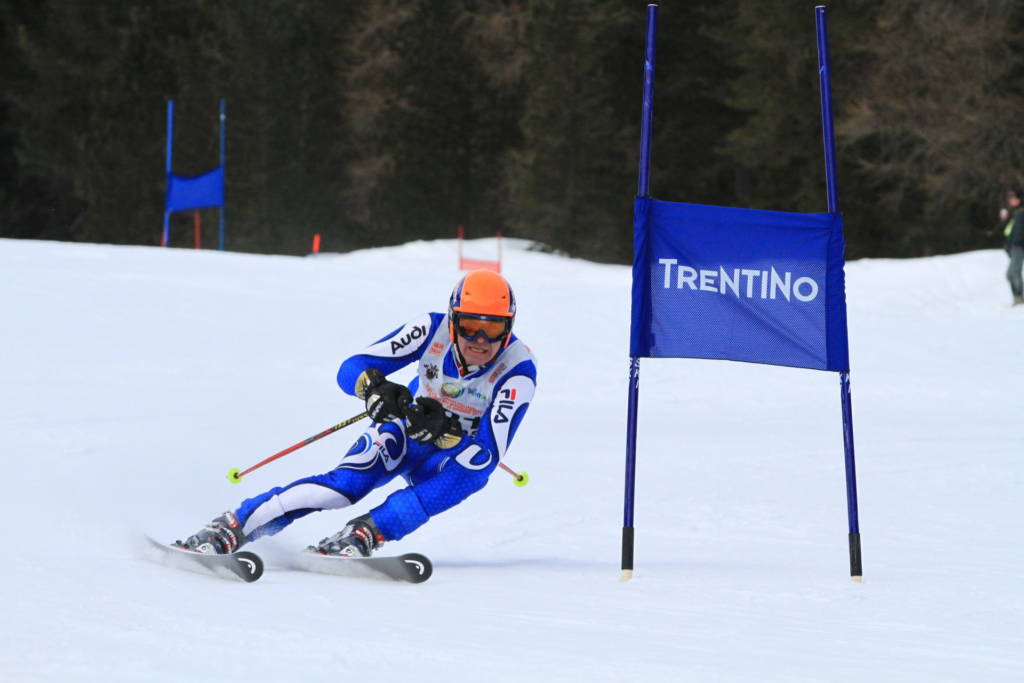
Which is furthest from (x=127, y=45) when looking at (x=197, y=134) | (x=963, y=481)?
(x=963, y=481)

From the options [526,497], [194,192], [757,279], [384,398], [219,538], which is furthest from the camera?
[194,192]

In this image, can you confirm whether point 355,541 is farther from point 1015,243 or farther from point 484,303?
point 1015,243

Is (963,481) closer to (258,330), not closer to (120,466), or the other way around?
(120,466)

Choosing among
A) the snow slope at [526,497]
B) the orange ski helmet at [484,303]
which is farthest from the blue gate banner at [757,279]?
the snow slope at [526,497]

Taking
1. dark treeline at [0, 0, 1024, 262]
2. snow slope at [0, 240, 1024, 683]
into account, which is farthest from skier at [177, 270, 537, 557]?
dark treeline at [0, 0, 1024, 262]

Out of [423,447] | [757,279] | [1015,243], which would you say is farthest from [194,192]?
[757,279]

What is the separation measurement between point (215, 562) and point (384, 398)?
3.36 feet

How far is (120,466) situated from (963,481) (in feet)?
16.9

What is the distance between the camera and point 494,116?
41500mm

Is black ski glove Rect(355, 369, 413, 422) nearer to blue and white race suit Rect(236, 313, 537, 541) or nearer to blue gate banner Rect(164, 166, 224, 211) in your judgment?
blue and white race suit Rect(236, 313, 537, 541)

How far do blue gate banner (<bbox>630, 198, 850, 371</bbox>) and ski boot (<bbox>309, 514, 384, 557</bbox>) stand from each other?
137 cm

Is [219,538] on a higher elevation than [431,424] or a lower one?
lower

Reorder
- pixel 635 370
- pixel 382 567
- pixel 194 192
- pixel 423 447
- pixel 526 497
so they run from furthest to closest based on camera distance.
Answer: pixel 194 192 < pixel 526 497 < pixel 423 447 < pixel 635 370 < pixel 382 567

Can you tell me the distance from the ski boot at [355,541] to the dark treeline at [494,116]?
24468 millimetres
